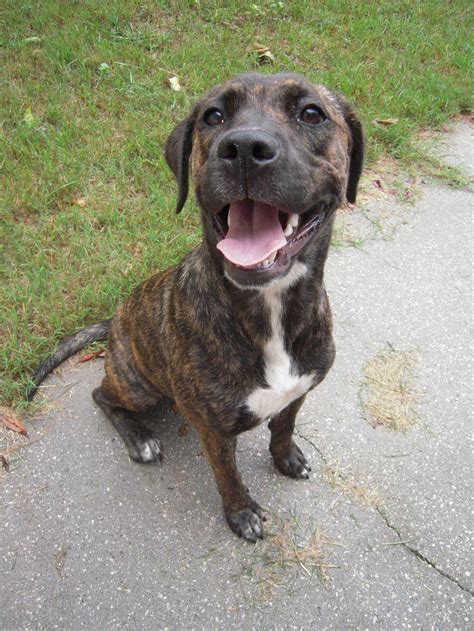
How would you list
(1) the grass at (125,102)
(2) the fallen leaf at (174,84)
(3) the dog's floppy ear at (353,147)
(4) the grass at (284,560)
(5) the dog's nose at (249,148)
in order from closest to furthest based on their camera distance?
1. (5) the dog's nose at (249,148)
2. (3) the dog's floppy ear at (353,147)
3. (4) the grass at (284,560)
4. (1) the grass at (125,102)
5. (2) the fallen leaf at (174,84)

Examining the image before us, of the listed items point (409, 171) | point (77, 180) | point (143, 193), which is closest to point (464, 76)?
point (409, 171)

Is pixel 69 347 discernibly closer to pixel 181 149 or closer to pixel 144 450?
pixel 144 450

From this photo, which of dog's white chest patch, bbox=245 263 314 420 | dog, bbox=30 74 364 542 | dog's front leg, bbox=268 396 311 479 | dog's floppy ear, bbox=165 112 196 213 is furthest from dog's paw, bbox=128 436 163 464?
dog's floppy ear, bbox=165 112 196 213

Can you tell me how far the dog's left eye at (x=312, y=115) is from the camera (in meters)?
1.89

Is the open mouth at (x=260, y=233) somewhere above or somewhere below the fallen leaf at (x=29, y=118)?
above

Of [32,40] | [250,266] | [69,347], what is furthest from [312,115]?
[32,40]

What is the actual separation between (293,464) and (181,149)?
1553 mm

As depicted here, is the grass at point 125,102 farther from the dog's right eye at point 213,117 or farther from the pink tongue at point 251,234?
the pink tongue at point 251,234

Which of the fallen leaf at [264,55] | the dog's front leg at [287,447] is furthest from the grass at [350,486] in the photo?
the fallen leaf at [264,55]

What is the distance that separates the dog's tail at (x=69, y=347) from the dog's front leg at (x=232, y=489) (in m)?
1.16

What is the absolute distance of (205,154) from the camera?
196cm

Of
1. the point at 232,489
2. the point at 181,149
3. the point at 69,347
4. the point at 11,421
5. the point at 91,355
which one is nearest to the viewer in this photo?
the point at 181,149

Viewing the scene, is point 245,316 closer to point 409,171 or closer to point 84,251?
point 84,251

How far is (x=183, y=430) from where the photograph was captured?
9.15 feet
